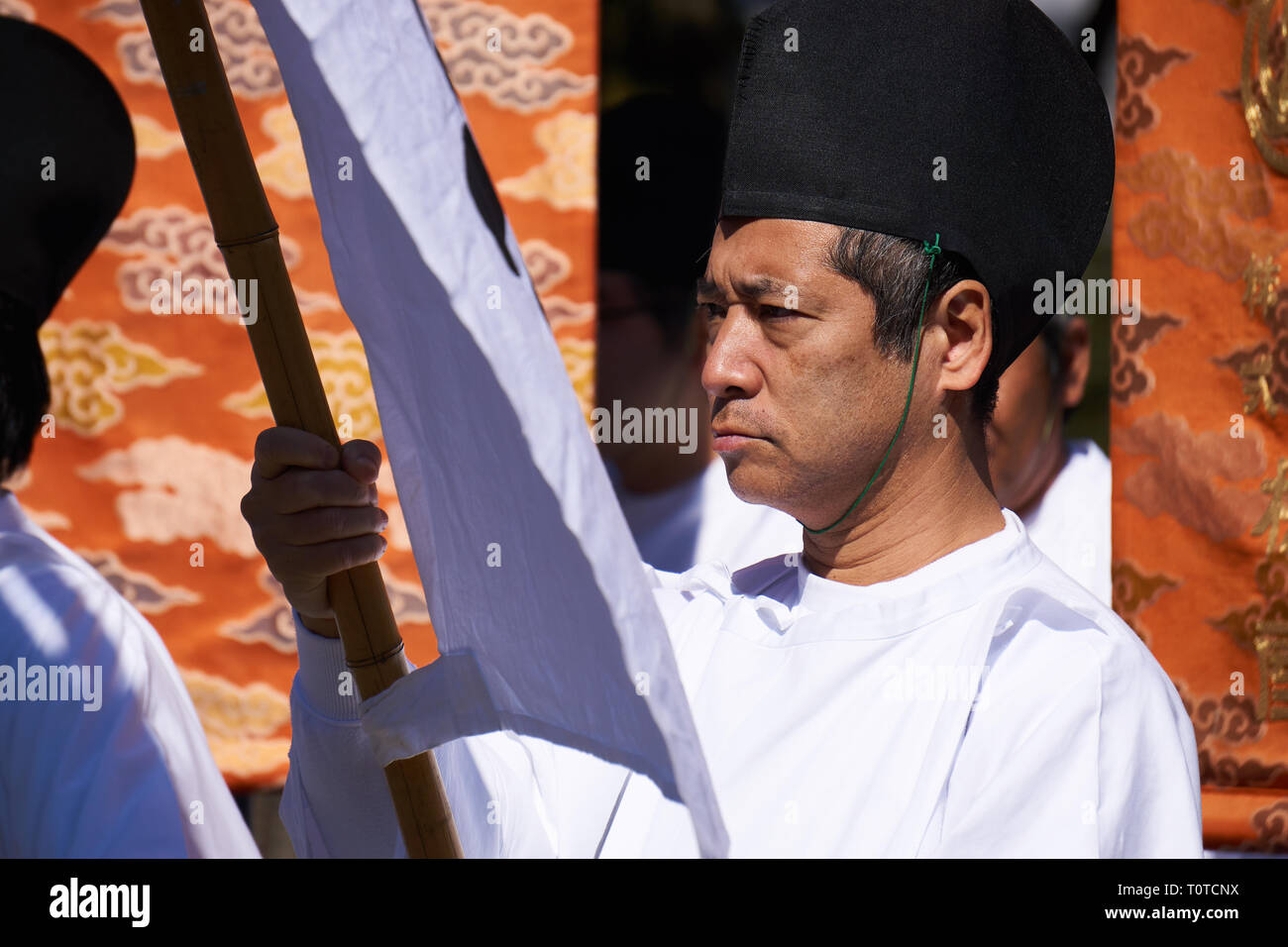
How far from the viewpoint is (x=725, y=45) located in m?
2.44

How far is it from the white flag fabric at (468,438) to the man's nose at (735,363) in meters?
0.47

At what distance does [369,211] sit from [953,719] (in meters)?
0.82

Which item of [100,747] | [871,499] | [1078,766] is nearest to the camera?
[1078,766]

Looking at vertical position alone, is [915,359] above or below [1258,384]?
below

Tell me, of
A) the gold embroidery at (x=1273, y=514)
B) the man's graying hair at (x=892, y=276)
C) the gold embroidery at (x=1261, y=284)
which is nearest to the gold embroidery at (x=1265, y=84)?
the gold embroidery at (x=1261, y=284)

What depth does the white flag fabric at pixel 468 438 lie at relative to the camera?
0.69 meters

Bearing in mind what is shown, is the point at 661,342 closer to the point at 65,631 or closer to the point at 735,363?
the point at 735,363

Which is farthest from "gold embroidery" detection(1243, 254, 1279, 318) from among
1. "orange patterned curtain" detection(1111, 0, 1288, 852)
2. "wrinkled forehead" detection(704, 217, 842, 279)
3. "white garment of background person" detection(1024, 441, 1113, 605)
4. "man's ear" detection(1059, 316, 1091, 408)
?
"wrinkled forehead" detection(704, 217, 842, 279)

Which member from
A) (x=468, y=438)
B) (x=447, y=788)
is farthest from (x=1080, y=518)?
(x=468, y=438)

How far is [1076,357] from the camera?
2504mm

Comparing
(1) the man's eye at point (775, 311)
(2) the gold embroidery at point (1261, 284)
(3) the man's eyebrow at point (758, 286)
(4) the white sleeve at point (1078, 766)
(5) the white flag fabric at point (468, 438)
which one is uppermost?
(2) the gold embroidery at point (1261, 284)

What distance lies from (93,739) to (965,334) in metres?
1.51

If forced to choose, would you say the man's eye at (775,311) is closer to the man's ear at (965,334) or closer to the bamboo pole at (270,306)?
the man's ear at (965,334)

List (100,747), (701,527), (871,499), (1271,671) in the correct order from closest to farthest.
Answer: (871,499) < (100,747) < (1271,671) < (701,527)
